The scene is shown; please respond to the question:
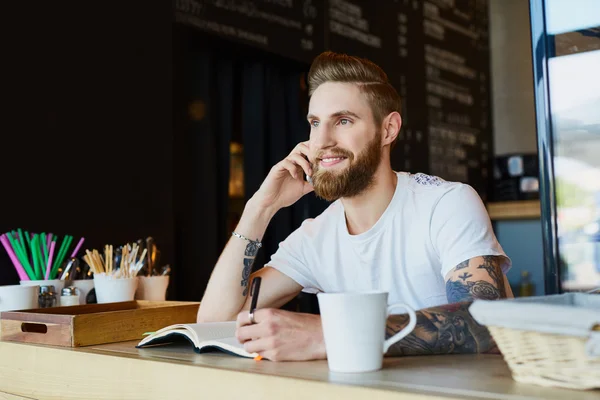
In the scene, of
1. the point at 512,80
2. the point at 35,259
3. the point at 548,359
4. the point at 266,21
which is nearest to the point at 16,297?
the point at 35,259

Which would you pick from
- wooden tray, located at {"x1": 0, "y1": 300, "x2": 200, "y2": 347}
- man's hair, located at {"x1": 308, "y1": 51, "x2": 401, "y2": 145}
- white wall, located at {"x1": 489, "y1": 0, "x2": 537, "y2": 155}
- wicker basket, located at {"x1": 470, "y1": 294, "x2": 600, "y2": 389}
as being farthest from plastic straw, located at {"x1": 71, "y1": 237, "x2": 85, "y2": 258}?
white wall, located at {"x1": 489, "y1": 0, "x2": 537, "y2": 155}

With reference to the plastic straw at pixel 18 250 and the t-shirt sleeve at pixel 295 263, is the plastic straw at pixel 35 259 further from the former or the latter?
the t-shirt sleeve at pixel 295 263

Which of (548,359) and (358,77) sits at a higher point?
(358,77)

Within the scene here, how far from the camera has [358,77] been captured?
1579 millimetres

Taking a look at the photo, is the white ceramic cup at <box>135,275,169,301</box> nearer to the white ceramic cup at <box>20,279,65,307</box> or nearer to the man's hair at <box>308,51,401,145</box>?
the white ceramic cup at <box>20,279,65,307</box>

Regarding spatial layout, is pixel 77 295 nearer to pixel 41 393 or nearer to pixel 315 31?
pixel 41 393

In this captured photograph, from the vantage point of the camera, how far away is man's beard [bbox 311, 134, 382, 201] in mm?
1532

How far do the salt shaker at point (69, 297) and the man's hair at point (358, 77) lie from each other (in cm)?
75

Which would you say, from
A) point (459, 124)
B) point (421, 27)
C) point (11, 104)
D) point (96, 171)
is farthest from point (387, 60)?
point (11, 104)

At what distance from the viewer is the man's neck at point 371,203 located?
1.60 m

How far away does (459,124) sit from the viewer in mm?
4023

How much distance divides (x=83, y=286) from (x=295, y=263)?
0.56m

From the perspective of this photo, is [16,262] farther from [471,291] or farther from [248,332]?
[471,291]

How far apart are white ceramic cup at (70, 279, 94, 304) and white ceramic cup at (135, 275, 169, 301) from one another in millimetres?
118
